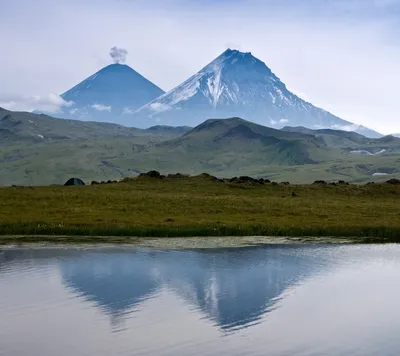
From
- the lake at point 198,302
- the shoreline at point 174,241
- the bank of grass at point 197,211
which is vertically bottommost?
the lake at point 198,302

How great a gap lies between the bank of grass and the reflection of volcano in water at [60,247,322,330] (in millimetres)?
10090

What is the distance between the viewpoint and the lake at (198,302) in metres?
26.0

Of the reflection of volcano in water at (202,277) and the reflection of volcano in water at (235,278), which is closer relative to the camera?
the reflection of volcano in water at (235,278)

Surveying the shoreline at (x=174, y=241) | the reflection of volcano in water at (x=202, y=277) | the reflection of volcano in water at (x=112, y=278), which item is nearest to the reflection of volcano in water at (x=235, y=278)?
the reflection of volcano in water at (x=202, y=277)

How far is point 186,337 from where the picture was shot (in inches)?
1059

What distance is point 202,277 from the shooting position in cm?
4041

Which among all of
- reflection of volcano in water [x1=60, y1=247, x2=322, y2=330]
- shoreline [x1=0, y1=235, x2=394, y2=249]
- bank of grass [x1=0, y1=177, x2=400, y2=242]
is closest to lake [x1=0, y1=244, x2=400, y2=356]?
reflection of volcano in water [x1=60, y1=247, x2=322, y2=330]

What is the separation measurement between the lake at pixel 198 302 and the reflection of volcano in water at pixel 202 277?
7cm

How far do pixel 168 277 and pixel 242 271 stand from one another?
220 inches

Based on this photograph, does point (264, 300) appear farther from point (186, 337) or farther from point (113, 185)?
point (113, 185)

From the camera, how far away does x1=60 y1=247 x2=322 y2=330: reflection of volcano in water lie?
3266 cm

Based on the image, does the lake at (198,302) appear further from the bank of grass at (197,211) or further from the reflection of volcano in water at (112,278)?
the bank of grass at (197,211)

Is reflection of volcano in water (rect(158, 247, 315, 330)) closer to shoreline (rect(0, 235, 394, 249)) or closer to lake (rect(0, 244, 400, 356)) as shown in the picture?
lake (rect(0, 244, 400, 356))

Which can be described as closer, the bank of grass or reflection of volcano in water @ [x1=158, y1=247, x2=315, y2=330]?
reflection of volcano in water @ [x1=158, y1=247, x2=315, y2=330]
